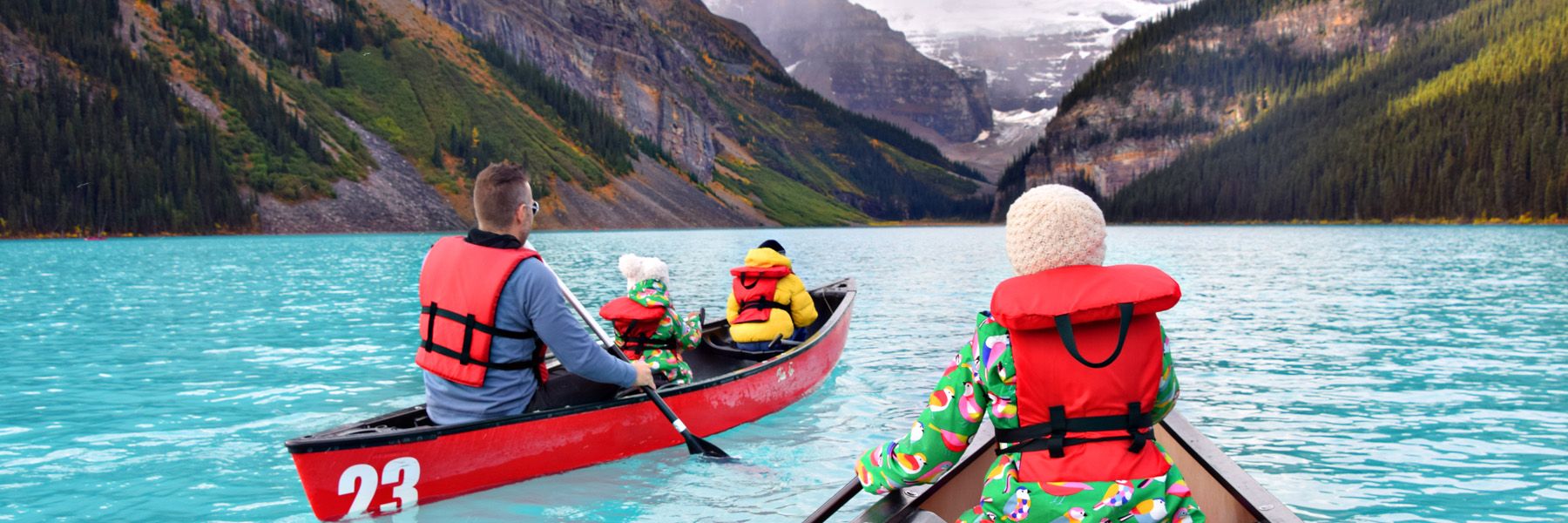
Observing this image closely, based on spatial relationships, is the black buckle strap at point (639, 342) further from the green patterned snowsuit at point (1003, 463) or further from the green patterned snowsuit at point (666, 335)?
the green patterned snowsuit at point (1003, 463)

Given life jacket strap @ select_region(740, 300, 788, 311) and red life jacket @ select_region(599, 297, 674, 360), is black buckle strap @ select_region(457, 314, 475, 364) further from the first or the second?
life jacket strap @ select_region(740, 300, 788, 311)

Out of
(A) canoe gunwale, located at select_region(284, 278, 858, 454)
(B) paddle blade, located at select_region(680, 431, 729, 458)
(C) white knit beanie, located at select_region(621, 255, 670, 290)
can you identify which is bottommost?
(B) paddle blade, located at select_region(680, 431, 729, 458)

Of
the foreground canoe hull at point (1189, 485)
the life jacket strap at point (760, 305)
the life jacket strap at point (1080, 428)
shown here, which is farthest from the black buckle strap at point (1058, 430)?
the life jacket strap at point (760, 305)

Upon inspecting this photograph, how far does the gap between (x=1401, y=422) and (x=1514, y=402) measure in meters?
2.91

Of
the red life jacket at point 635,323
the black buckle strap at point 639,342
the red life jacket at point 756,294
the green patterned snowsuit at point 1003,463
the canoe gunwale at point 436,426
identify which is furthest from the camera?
the red life jacket at point 756,294

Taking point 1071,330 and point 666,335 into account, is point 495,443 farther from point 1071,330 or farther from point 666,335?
point 1071,330

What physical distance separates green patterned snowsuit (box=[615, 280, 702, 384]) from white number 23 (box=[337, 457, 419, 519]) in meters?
3.85

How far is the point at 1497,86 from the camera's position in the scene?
495 feet

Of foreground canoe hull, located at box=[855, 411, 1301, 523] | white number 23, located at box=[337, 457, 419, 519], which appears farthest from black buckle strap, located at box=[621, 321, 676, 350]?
foreground canoe hull, located at box=[855, 411, 1301, 523]

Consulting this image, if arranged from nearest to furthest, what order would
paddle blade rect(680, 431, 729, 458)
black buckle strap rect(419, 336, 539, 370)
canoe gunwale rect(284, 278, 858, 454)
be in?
canoe gunwale rect(284, 278, 858, 454) < black buckle strap rect(419, 336, 539, 370) < paddle blade rect(680, 431, 729, 458)

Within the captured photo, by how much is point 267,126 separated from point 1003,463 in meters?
132

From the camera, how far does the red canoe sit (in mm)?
8141

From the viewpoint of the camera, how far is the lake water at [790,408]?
973 cm

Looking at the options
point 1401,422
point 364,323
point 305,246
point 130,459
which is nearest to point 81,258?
point 305,246
